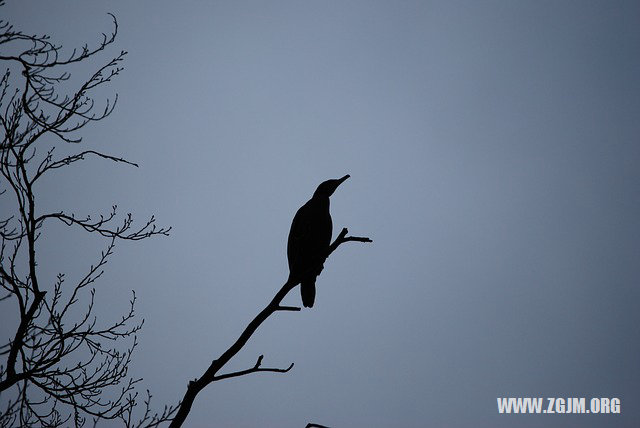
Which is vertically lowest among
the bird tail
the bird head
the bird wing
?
the bird tail

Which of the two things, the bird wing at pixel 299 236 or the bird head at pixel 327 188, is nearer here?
the bird wing at pixel 299 236

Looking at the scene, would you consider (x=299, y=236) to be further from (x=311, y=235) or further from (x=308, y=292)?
(x=308, y=292)

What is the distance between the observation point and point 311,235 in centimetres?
479

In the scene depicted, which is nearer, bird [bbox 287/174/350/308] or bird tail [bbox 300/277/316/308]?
bird [bbox 287/174/350/308]

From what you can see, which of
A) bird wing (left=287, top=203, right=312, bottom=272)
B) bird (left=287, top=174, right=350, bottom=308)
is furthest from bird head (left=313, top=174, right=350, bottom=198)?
bird wing (left=287, top=203, right=312, bottom=272)

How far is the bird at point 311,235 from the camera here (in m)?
4.76

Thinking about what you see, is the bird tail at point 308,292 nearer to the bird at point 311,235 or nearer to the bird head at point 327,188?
the bird at point 311,235

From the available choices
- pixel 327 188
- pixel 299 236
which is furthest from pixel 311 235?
pixel 327 188

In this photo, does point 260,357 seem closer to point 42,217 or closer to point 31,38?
point 42,217

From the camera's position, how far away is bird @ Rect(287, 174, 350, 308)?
476 cm

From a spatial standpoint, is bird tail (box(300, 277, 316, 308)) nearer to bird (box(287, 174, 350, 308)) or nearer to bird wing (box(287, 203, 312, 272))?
bird (box(287, 174, 350, 308))

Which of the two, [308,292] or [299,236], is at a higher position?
[299,236]

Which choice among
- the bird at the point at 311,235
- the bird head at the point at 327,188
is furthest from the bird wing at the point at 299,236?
the bird head at the point at 327,188

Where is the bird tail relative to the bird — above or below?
below
